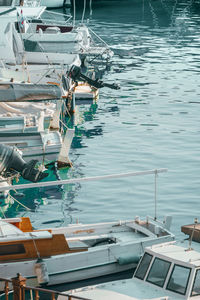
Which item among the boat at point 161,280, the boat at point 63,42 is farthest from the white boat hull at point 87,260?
the boat at point 63,42

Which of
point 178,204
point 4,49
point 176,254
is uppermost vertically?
point 4,49

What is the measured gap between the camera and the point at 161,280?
56.8 ft

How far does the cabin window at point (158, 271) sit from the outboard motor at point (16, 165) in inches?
445

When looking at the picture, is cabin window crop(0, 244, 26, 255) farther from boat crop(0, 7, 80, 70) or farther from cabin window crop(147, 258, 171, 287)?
boat crop(0, 7, 80, 70)

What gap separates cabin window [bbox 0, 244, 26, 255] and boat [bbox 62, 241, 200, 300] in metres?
3.21

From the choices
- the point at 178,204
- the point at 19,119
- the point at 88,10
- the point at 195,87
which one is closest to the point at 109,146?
the point at 19,119

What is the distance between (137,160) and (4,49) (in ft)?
46.2

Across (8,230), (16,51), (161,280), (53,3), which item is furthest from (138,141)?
(53,3)

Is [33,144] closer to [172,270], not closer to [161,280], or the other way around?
[161,280]

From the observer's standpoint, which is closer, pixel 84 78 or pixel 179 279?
pixel 179 279

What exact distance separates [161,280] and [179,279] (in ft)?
1.71

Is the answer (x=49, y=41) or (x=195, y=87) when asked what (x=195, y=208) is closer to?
(x=195, y=87)

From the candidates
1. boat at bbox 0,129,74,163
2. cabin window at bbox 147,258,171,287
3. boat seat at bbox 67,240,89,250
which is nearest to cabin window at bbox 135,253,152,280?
cabin window at bbox 147,258,171,287

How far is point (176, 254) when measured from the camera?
696 inches
